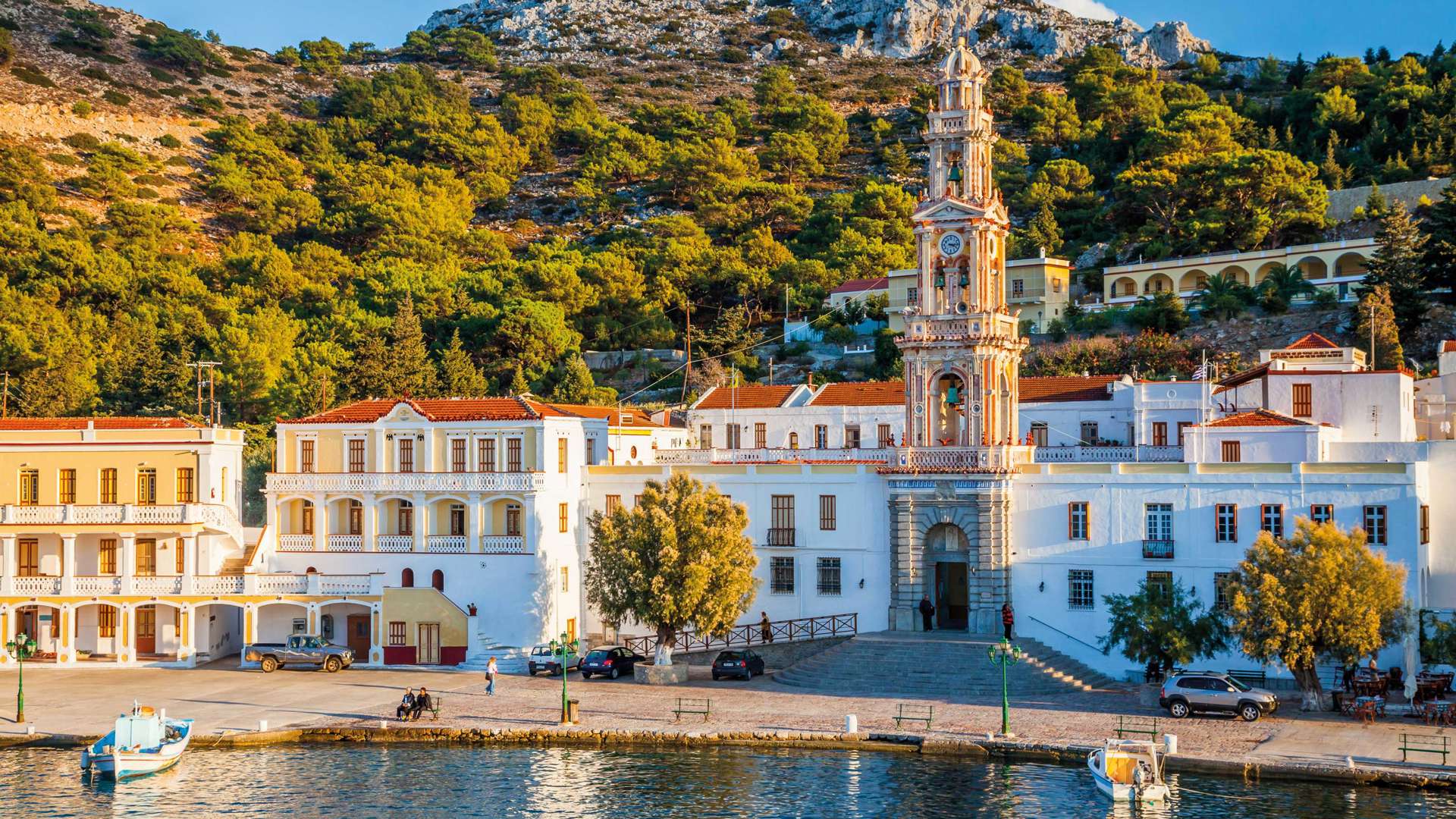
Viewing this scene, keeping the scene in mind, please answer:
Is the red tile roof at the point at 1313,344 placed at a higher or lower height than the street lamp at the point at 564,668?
higher

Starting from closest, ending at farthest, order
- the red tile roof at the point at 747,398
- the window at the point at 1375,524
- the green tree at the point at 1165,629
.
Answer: the green tree at the point at 1165,629 → the window at the point at 1375,524 → the red tile roof at the point at 747,398

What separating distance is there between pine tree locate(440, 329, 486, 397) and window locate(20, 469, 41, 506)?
113 ft

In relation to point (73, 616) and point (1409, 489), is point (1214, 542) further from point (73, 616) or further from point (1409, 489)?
point (73, 616)

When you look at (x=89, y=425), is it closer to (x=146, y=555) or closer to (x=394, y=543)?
(x=146, y=555)

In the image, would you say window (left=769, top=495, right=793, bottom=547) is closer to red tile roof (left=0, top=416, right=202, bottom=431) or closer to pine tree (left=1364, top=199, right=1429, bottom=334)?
red tile roof (left=0, top=416, right=202, bottom=431)

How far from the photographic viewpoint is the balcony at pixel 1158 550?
47.9 m

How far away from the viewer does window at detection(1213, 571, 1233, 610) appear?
43625 millimetres

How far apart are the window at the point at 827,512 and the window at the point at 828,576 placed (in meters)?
1.09

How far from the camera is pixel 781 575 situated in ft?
175

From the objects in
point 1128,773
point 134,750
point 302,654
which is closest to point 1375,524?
point 1128,773

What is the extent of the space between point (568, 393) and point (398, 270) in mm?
27337

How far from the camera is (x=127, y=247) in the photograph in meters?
116

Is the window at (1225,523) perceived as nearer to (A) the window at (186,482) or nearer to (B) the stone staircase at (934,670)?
(B) the stone staircase at (934,670)

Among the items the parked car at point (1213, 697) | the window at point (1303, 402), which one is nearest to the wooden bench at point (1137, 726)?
the parked car at point (1213, 697)
